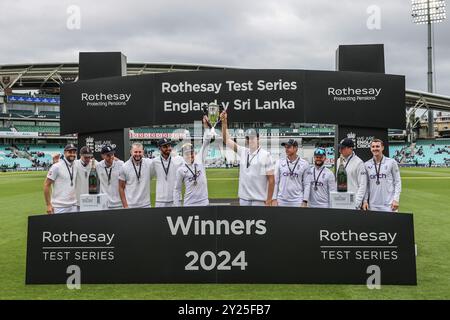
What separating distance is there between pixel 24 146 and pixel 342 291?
64670mm

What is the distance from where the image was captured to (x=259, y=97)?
24.0 feet

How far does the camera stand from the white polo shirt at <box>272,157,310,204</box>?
21.4 ft

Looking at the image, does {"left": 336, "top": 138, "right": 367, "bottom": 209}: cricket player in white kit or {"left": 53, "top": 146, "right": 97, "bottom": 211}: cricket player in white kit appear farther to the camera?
{"left": 53, "top": 146, "right": 97, "bottom": 211}: cricket player in white kit

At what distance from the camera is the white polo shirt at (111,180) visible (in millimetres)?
6629

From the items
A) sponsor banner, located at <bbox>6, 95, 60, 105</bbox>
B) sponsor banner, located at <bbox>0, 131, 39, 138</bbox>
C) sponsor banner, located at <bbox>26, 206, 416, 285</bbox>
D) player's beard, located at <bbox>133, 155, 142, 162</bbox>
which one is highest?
sponsor banner, located at <bbox>6, 95, 60, 105</bbox>

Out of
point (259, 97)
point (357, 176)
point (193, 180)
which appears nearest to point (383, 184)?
point (357, 176)

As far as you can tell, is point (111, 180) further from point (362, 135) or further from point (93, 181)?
point (362, 135)

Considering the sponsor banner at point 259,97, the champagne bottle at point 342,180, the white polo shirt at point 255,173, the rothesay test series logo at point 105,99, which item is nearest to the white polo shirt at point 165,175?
the white polo shirt at point 255,173

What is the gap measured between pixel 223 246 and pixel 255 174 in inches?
49.9

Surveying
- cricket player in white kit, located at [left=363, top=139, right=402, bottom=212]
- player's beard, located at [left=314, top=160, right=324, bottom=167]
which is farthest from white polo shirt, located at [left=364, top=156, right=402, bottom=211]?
player's beard, located at [left=314, top=160, right=324, bottom=167]

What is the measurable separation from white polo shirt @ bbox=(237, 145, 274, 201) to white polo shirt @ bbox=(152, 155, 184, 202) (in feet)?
3.32

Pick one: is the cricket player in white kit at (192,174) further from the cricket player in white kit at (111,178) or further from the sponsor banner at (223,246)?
the cricket player in white kit at (111,178)

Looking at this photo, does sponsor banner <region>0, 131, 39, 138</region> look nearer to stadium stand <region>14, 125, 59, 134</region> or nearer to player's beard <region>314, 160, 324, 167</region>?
stadium stand <region>14, 125, 59, 134</region>
